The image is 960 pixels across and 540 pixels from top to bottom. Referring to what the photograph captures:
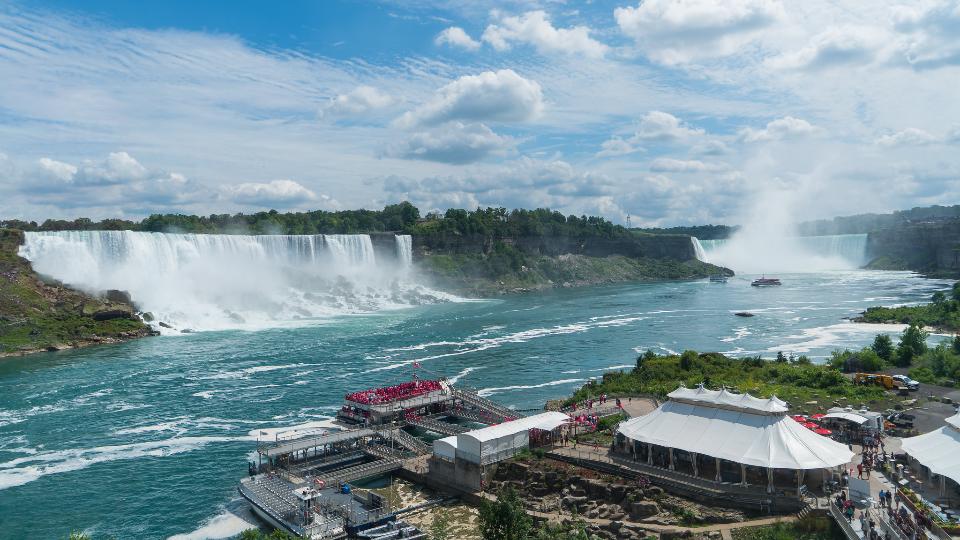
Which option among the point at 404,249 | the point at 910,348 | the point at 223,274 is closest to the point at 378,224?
the point at 404,249

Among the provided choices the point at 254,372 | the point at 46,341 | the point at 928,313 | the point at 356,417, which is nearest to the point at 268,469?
the point at 356,417

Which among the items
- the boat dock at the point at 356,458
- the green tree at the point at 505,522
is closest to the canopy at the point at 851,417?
the boat dock at the point at 356,458

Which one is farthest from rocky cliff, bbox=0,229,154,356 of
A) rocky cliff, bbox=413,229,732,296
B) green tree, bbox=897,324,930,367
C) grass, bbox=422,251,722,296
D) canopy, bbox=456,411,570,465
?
green tree, bbox=897,324,930,367

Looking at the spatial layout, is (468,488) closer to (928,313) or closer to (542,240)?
(928,313)

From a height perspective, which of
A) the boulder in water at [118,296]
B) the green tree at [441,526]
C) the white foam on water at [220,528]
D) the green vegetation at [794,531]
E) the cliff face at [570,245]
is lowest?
the white foam on water at [220,528]

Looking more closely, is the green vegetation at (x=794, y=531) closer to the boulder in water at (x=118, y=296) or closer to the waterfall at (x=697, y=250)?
the boulder in water at (x=118, y=296)

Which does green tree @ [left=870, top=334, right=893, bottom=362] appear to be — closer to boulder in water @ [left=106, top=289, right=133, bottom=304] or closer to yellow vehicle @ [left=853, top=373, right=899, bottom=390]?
yellow vehicle @ [left=853, top=373, right=899, bottom=390]
